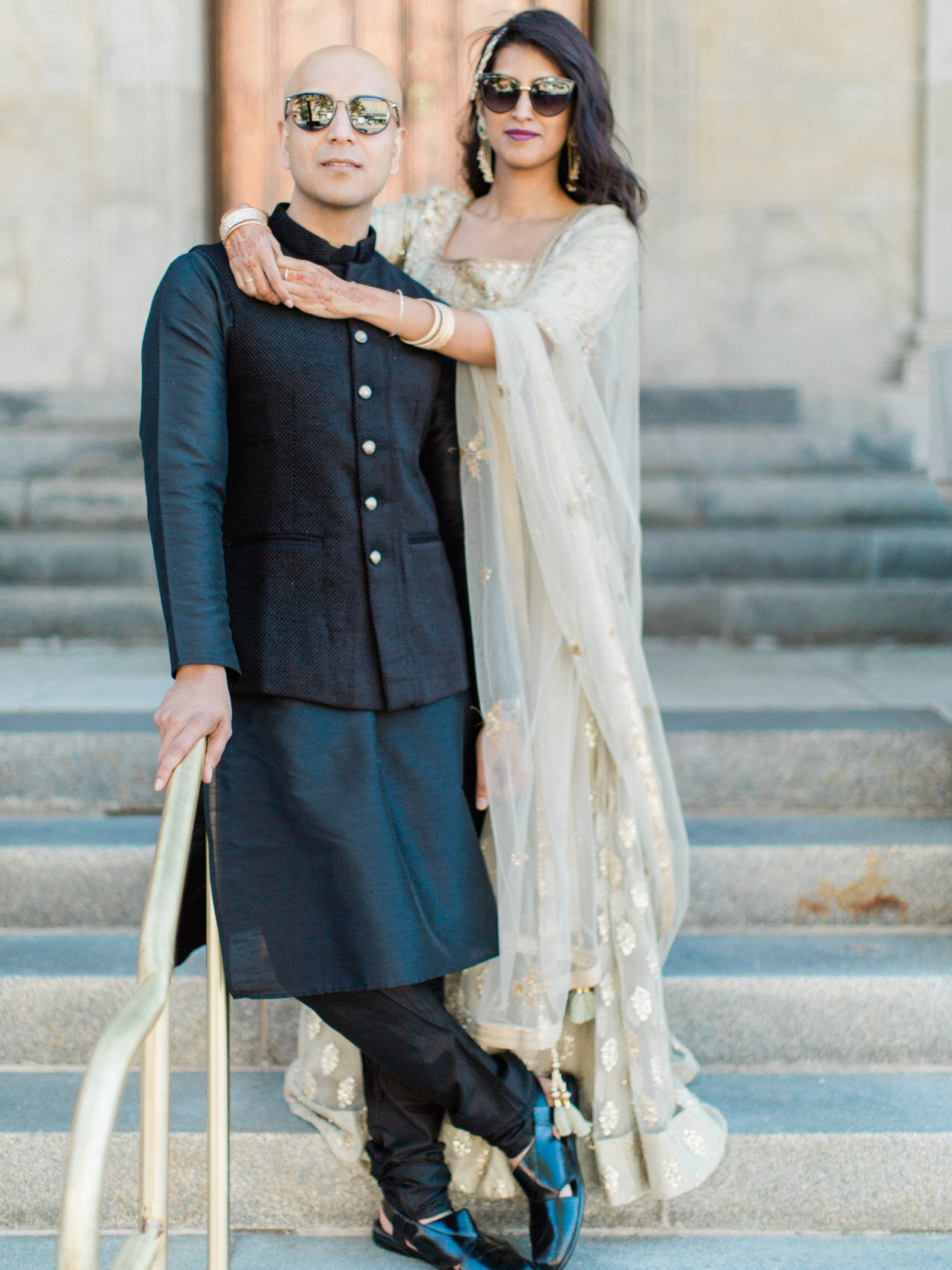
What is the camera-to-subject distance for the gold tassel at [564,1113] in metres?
2.02

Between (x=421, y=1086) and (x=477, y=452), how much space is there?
100 centimetres

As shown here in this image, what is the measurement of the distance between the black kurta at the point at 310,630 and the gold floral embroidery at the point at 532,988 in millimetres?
169

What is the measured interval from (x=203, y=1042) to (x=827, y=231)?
4240mm

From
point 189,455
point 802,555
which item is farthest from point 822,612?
point 189,455

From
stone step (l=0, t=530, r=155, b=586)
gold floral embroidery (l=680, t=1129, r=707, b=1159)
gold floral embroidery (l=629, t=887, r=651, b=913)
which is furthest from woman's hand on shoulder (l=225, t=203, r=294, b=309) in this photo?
stone step (l=0, t=530, r=155, b=586)

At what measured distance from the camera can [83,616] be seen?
14.7ft

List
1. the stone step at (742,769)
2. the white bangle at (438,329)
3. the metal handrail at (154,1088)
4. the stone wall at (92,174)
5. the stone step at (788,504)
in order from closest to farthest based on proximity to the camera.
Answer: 1. the metal handrail at (154,1088)
2. the white bangle at (438,329)
3. the stone step at (742,769)
4. the stone step at (788,504)
5. the stone wall at (92,174)

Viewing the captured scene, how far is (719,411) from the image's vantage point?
199 inches

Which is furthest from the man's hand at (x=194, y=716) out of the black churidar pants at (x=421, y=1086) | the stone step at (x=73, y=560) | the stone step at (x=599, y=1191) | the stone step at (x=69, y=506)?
the stone step at (x=69, y=506)

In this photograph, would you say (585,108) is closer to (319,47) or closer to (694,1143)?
(694,1143)

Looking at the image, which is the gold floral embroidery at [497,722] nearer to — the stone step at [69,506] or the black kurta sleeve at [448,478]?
the black kurta sleeve at [448,478]

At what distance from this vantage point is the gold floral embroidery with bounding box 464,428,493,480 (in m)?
1.96

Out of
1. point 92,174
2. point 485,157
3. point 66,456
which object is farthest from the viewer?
point 92,174

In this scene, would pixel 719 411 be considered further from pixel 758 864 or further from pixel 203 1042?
pixel 203 1042
